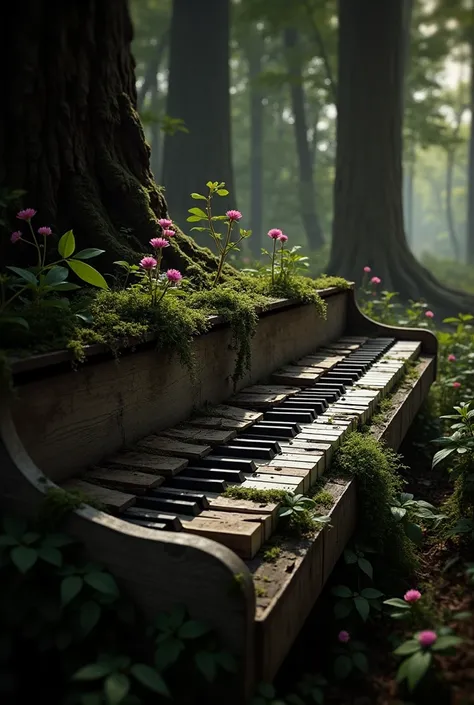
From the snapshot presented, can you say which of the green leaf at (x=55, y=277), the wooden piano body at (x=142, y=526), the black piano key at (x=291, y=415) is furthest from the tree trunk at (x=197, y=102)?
the green leaf at (x=55, y=277)

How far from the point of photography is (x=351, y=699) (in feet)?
8.46

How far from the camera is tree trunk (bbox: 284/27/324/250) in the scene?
27.7 m

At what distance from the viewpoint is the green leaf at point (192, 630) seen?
210 cm

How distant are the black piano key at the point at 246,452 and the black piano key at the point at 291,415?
65 centimetres

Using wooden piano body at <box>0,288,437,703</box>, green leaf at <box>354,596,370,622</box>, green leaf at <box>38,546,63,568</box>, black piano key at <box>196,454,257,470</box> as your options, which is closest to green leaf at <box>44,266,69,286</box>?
wooden piano body at <box>0,288,437,703</box>

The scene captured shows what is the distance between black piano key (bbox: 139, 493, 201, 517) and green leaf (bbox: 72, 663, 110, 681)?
→ 74 centimetres

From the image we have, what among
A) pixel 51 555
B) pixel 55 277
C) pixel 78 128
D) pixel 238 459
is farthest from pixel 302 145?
pixel 51 555

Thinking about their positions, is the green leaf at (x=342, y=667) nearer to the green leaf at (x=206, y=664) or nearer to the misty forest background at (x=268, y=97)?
the green leaf at (x=206, y=664)

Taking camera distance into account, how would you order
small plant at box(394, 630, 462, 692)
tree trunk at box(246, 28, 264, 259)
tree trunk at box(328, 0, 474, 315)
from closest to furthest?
small plant at box(394, 630, 462, 692) → tree trunk at box(328, 0, 474, 315) → tree trunk at box(246, 28, 264, 259)

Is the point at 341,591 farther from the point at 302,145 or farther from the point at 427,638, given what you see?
the point at 302,145

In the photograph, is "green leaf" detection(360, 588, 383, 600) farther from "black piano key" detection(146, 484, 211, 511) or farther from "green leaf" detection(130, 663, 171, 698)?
"green leaf" detection(130, 663, 171, 698)

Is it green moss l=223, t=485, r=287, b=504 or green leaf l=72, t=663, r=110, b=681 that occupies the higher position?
green moss l=223, t=485, r=287, b=504

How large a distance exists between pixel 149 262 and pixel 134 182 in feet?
5.10

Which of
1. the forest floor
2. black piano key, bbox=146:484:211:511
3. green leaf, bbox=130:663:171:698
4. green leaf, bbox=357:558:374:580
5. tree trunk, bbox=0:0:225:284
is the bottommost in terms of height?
the forest floor
